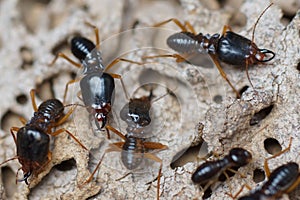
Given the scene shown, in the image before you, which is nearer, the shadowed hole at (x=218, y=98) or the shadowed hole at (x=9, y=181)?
the shadowed hole at (x=218, y=98)

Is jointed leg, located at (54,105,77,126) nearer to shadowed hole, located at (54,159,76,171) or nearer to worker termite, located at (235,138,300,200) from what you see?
shadowed hole, located at (54,159,76,171)

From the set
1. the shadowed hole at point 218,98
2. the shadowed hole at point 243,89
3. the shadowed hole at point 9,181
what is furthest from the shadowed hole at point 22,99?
the shadowed hole at point 243,89

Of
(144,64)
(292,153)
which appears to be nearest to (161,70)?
(144,64)

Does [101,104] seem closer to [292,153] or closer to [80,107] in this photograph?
[80,107]

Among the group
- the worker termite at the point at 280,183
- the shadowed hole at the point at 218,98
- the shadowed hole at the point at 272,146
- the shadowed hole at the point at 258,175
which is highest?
the shadowed hole at the point at 218,98

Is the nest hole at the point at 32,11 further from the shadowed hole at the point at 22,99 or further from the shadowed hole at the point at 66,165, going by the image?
the shadowed hole at the point at 66,165

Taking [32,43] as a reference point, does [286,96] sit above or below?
below
